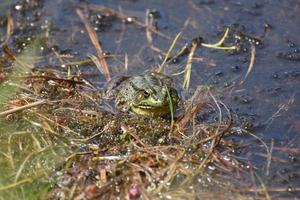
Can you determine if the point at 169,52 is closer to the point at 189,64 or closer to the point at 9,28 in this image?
the point at 189,64

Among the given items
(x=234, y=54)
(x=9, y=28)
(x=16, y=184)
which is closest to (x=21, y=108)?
(x=16, y=184)

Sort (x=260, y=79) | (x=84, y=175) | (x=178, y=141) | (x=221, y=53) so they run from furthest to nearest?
(x=221, y=53)
(x=260, y=79)
(x=178, y=141)
(x=84, y=175)

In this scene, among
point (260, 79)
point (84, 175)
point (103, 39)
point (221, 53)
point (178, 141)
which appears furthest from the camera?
point (103, 39)

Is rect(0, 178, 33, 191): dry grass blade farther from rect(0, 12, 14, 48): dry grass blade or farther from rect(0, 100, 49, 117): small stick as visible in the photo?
rect(0, 12, 14, 48): dry grass blade

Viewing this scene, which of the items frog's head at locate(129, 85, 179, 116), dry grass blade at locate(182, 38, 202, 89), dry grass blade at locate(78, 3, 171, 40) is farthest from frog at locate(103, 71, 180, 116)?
dry grass blade at locate(78, 3, 171, 40)

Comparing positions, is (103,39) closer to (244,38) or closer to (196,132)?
(244,38)

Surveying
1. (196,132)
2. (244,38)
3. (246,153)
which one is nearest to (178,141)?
(196,132)

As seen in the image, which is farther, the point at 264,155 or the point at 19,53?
the point at 19,53
